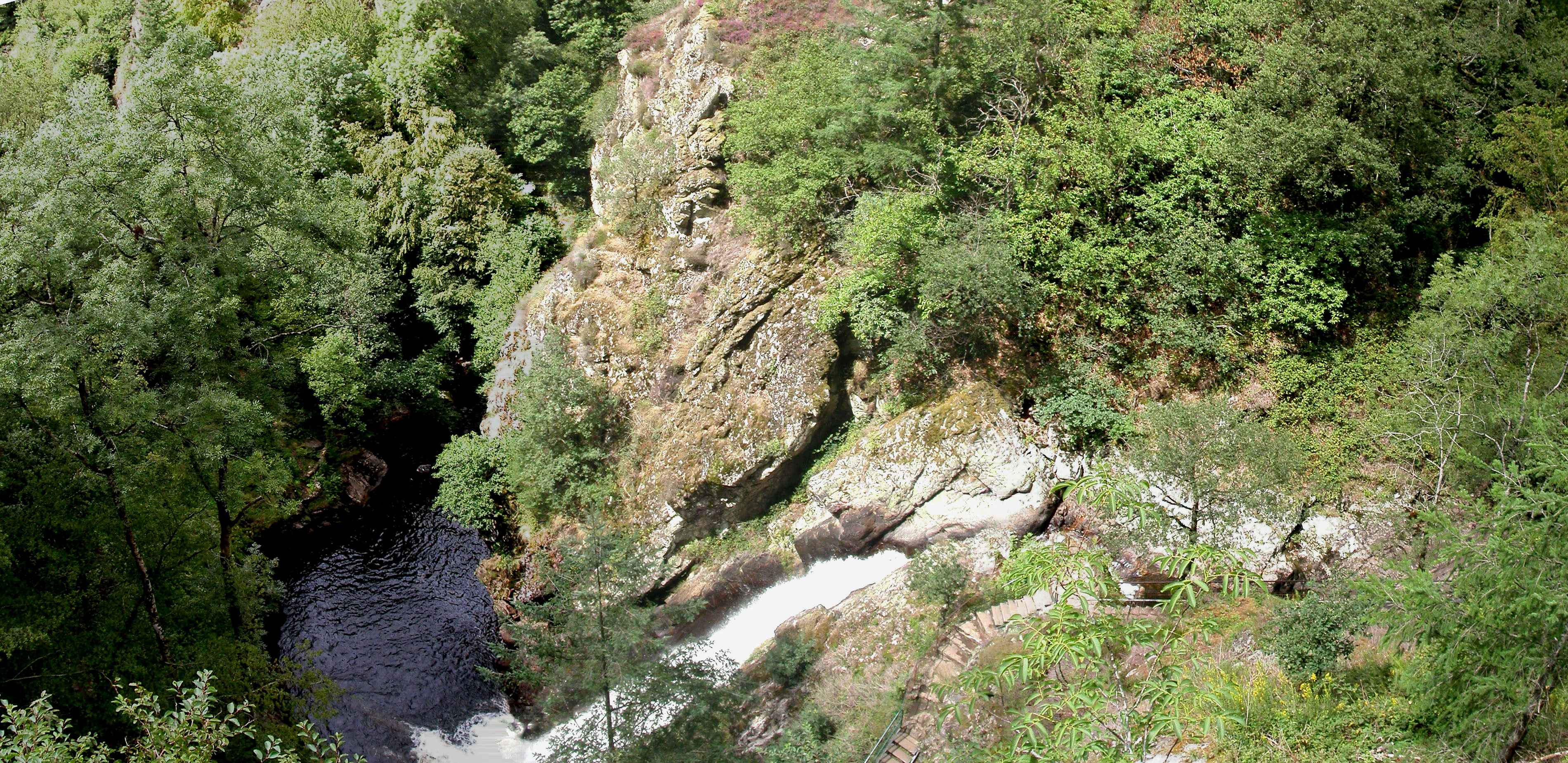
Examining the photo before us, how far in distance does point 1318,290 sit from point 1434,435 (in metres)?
4.23

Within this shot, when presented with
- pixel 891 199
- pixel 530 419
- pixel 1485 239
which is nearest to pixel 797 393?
pixel 891 199

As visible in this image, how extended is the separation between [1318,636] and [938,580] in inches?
255

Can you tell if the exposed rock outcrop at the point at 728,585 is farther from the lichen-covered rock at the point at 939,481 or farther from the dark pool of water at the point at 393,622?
the dark pool of water at the point at 393,622

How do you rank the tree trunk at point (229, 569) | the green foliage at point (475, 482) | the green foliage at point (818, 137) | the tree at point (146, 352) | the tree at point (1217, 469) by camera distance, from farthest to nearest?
the green foliage at point (475, 482) < the green foliage at point (818, 137) < the tree trunk at point (229, 569) < the tree at point (1217, 469) < the tree at point (146, 352)

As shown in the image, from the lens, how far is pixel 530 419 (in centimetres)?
2247

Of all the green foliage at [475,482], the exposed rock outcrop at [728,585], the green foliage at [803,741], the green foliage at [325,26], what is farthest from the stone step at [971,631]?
the green foliage at [325,26]

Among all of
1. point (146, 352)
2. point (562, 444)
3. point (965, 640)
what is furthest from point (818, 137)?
point (146, 352)

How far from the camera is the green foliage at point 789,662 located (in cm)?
1755

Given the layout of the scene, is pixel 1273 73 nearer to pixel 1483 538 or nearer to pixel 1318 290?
pixel 1318 290

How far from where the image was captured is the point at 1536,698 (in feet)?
26.2

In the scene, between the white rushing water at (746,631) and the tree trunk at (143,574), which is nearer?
the tree trunk at (143,574)

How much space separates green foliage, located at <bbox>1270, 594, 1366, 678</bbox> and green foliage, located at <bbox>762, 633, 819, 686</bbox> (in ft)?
27.8

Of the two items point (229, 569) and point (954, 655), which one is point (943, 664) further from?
point (229, 569)

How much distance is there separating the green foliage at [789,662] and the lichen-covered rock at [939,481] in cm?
299
